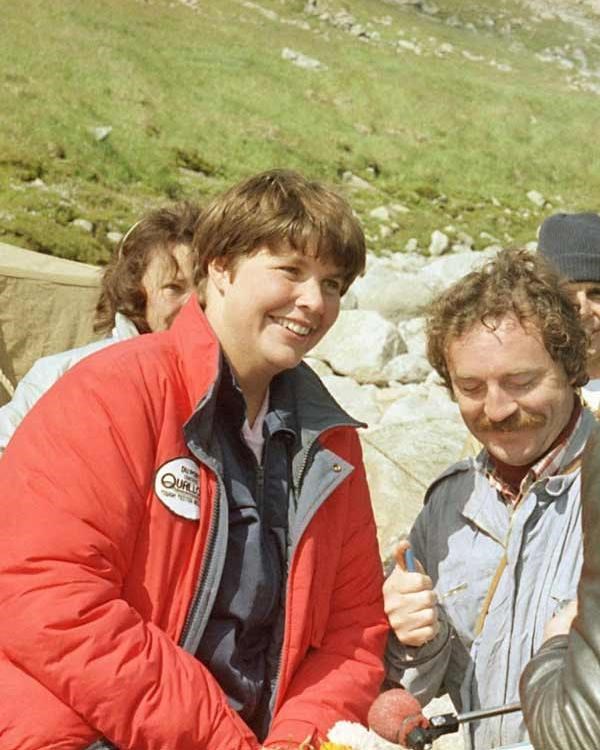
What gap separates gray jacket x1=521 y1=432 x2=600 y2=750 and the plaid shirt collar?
106 centimetres

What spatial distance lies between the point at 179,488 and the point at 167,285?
1.64 meters

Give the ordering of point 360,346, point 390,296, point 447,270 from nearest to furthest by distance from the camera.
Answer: point 360,346 < point 390,296 < point 447,270

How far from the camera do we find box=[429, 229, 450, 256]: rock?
20.1 meters

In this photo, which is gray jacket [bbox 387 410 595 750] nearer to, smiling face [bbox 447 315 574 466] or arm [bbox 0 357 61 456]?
smiling face [bbox 447 315 574 466]

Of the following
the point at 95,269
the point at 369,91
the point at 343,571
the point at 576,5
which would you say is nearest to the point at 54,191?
the point at 95,269

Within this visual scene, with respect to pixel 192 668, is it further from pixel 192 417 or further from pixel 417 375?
pixel 417 375

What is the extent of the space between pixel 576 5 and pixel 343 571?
67.0 m

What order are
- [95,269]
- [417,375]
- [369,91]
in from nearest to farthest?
1. [95,269]
2. [417,375]
3. [369,91]

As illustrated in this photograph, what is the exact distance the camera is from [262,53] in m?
36.1

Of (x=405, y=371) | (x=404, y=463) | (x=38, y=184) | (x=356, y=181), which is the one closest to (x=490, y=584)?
(x=404, y=463)

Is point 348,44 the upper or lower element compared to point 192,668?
lower

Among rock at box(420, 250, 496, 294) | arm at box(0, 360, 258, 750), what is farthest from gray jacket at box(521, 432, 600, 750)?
rock at box(420, 250, 496, 294)

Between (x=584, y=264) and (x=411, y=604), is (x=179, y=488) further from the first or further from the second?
(x=584, y=264)

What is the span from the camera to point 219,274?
2.84m
